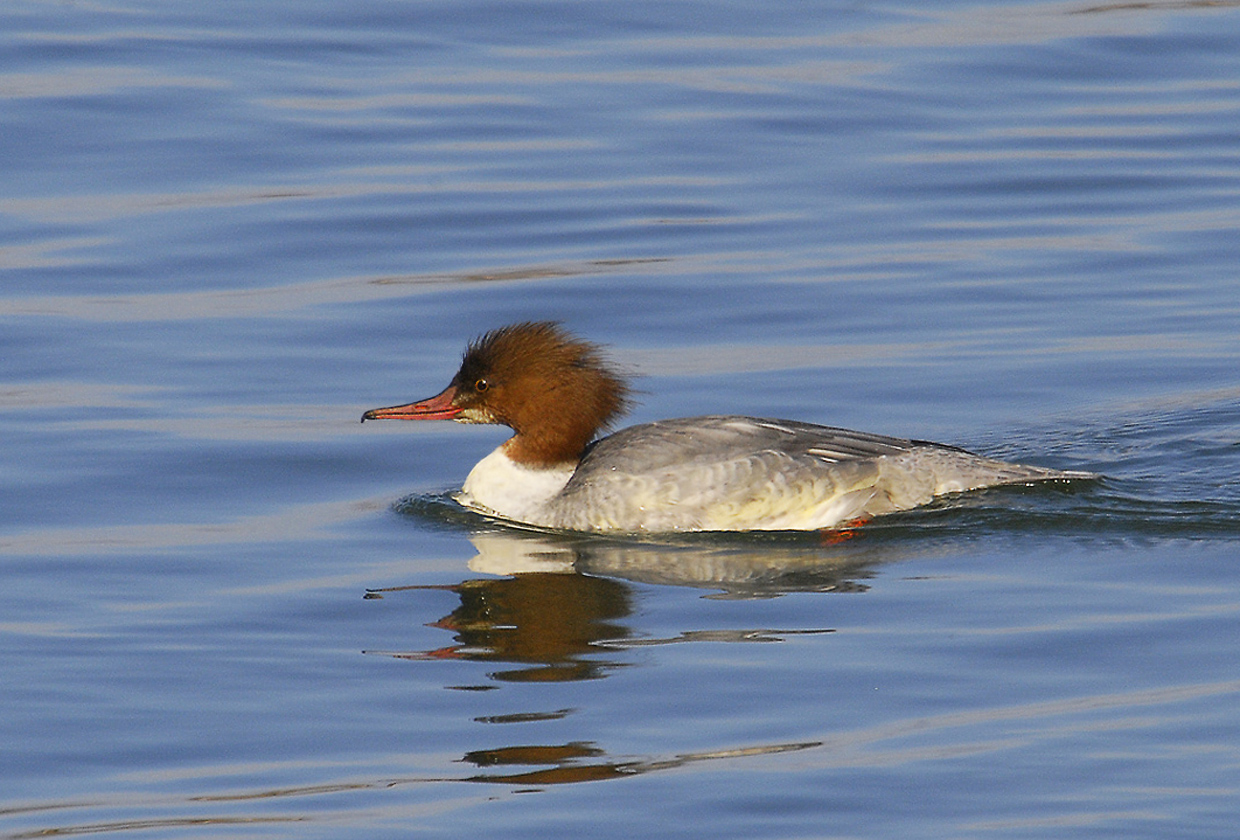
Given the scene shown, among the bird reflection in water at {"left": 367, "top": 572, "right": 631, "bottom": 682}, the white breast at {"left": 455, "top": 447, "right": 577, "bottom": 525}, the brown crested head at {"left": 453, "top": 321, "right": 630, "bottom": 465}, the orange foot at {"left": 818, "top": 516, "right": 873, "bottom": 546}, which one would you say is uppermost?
the brown crested head at {"left": 453, "top": 321, "right": 630, "bottom": 465}

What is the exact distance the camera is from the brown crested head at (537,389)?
1002 centimetres

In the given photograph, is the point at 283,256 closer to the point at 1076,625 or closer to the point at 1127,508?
the point at 1127,508

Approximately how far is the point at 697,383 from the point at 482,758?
535 cm

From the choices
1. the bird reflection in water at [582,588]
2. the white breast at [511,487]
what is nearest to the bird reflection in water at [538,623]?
the bird reflection in water at [582,588]

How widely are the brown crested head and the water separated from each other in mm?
566

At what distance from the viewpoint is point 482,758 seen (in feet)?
21.8

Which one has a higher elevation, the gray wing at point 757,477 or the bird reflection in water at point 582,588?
the gray wing at point 757,477

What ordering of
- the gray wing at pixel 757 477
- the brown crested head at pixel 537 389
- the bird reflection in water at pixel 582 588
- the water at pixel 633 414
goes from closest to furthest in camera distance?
the water at pixel 633 414
the bird reflection in water at pixel 582 588
the gray wing at pixel 757 477
the brown crested head at pixel 537 389

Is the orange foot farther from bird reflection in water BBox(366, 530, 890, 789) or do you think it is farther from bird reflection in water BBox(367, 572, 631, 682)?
bird reflection in water BBox(367, 572, 631, 682)

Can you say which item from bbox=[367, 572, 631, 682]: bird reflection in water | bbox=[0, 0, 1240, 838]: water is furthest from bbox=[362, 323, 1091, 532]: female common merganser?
bbox=[367, 572, 631, 682]: bird reflection in water

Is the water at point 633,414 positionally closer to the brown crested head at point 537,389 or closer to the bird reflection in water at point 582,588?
the bird reflection in water at point 582,588

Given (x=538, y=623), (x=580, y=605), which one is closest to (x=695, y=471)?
(x=580, y=605)

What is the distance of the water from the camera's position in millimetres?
6578

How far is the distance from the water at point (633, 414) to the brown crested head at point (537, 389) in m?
0.57
